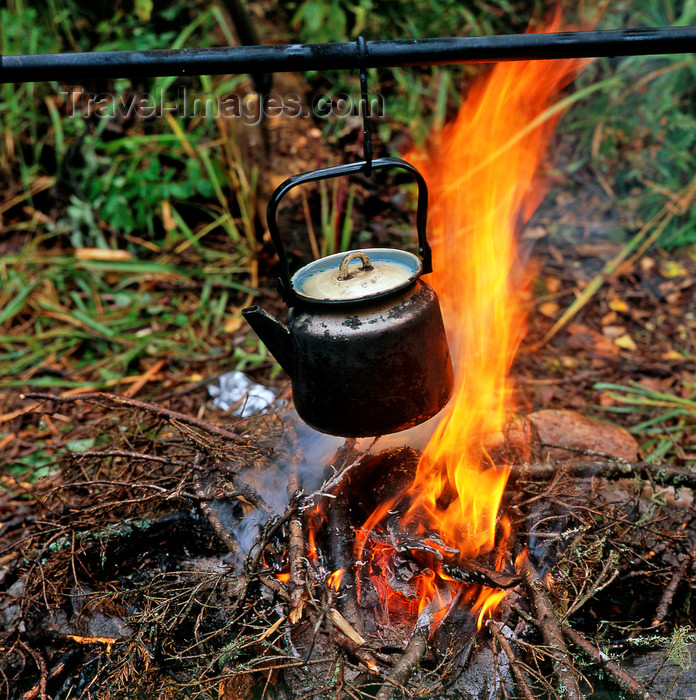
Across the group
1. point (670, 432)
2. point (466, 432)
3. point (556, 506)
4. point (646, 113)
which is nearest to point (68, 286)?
point (466, 432)

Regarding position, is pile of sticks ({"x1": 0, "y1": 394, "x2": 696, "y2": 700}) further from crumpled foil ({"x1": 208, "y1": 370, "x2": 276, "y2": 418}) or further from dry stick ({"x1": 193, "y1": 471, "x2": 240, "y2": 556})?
crumpled foil ({"x1": 208, "y1": 370, "x2": 276, "y2": 418})

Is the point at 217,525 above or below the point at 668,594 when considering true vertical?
above

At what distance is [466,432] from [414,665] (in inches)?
38.4

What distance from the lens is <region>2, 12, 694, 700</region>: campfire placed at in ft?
6.07

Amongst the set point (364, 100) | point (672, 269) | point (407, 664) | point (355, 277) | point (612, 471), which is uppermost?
point (364, 100)

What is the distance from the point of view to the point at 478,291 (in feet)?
9.78

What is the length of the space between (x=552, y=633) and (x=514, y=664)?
155mm

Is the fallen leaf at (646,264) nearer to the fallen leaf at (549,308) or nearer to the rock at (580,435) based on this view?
the fallen leaf at (549,308)

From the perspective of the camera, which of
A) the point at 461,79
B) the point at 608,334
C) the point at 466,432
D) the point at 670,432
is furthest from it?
the point at 461,79

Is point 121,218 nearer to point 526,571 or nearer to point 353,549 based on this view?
point 353,549

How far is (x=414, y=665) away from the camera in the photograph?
173 centimetres

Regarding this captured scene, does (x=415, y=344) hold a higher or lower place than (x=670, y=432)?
higher

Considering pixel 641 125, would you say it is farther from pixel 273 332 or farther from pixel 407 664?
pixel 407 664

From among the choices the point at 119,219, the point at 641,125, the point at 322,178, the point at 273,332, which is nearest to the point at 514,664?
the point at 273,332
